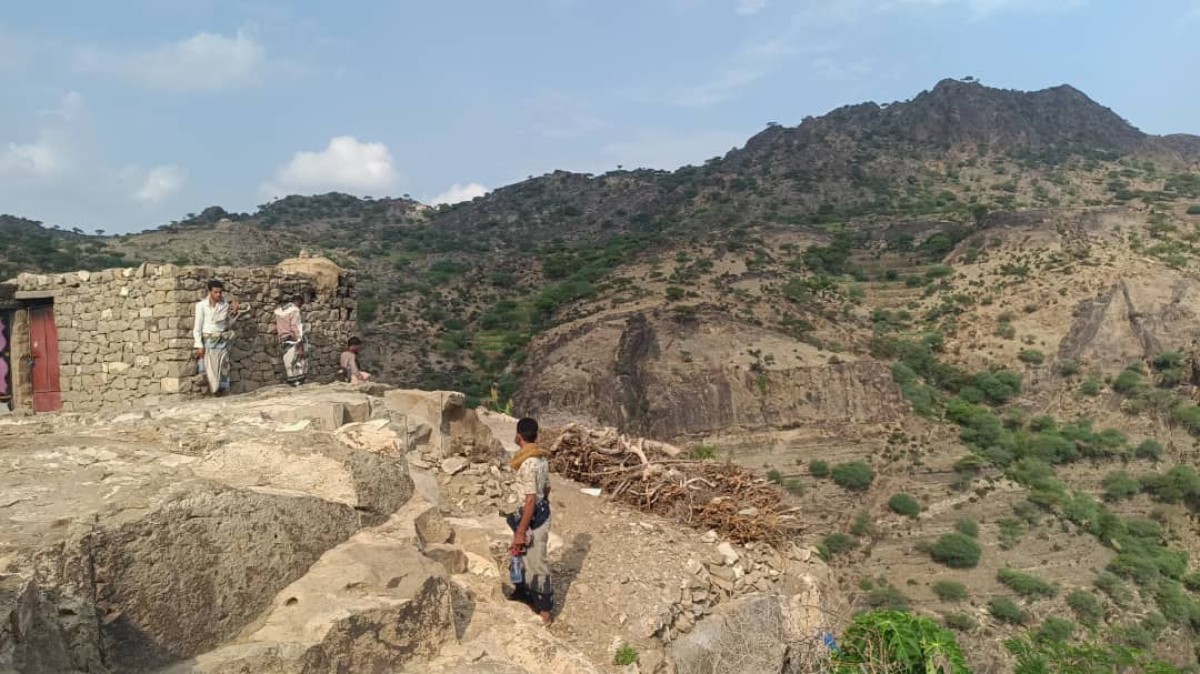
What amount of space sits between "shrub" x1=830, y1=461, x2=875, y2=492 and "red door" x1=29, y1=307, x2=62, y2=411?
2198 cm

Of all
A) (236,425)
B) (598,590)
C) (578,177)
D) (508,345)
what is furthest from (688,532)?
(578,177)

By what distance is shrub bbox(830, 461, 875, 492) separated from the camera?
2503cm

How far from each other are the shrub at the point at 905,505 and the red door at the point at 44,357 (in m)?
22.7

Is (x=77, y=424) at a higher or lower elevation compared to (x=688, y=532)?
higher

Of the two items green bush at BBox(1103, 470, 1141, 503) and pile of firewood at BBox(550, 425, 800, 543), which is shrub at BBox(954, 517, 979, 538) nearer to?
green bush at BBox(1103, 470, 1141, 503)

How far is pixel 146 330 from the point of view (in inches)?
310

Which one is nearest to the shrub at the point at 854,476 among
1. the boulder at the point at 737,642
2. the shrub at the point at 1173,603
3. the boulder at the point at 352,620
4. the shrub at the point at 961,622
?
the shrub at the point at 961,622

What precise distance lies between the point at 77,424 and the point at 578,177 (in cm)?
7490

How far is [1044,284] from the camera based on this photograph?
37156 millimetres

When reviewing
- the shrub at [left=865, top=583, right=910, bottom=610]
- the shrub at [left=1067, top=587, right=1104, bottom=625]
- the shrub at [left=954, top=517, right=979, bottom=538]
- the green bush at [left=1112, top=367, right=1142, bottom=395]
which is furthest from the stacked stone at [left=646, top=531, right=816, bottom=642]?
the green bush at [left=1112, top=367, right=1142, bottom=395]

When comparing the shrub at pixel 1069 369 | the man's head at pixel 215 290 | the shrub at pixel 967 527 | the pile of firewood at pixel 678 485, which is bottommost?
the shrub at pixel 967 527

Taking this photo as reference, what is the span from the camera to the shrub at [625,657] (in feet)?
16.3

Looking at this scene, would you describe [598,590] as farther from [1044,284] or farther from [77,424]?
[1044,284]

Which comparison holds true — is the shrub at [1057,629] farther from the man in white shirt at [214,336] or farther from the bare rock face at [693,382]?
the man in white shirt at [214,336]
